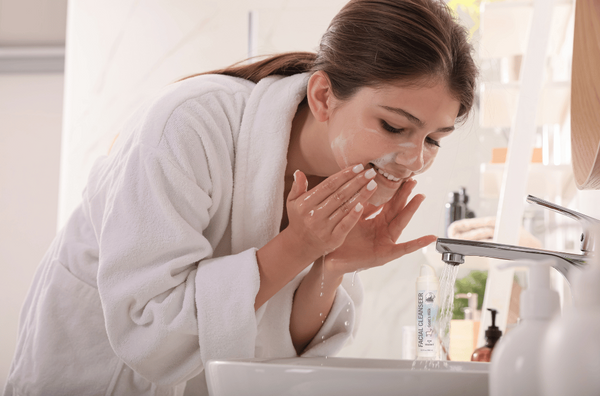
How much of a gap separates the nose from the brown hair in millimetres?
90

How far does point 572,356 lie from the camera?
259mm

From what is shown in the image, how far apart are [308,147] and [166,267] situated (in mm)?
355

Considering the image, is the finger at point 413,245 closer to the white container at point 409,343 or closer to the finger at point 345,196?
the finger at point 345,196

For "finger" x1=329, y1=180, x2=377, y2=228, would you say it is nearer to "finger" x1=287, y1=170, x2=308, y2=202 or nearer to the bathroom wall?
"finger" x1=287, y1=170, x2=308, y2=202

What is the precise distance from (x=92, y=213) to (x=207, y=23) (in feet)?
5.31

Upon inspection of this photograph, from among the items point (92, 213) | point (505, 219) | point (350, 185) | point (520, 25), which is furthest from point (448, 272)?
point (520, 25)

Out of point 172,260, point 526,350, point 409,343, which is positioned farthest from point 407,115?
point 409,343

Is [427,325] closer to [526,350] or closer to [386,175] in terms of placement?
[386,175]

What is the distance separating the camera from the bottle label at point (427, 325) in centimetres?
100

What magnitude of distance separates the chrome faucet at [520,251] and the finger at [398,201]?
1.27ft

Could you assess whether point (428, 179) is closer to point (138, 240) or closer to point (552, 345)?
point (138, 240)

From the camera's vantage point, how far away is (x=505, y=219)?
1336mm

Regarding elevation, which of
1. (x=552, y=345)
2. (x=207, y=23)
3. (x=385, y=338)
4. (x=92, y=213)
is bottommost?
(x=385, y=338)

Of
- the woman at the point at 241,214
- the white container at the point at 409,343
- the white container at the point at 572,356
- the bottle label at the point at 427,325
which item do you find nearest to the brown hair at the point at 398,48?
the woman at the point at 241,214
